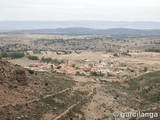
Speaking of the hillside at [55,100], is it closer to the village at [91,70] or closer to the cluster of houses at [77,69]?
the village at [91,70]

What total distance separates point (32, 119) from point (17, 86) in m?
9.74

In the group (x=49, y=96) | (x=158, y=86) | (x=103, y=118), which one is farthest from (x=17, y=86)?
(x=158, y=86)

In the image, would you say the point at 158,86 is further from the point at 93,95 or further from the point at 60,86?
the point at 60,86

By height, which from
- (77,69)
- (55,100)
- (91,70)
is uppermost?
(55,100)

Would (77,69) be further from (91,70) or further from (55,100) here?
(55,100)

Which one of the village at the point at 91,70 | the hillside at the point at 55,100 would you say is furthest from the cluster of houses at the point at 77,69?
the hillside at the point at 55,100

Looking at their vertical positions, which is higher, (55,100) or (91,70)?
(55,100)

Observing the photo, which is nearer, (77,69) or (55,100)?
(55,100)

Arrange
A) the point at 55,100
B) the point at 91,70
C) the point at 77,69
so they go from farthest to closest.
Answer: the point at 91,70 < the point at 77,69 < the point at 55,100

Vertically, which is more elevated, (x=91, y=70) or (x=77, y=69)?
(x=77, y=69)

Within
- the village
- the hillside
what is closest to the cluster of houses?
the village

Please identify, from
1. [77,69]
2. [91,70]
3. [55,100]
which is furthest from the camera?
[91,70]

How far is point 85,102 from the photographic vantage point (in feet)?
152

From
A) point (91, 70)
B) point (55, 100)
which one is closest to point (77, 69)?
point (91, 70)
